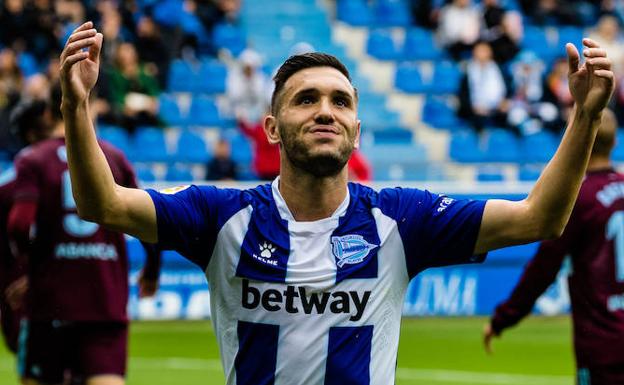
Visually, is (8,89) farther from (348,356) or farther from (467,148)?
(348,356)

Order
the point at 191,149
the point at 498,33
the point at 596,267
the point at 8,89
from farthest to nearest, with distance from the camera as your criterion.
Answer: the point at 498,33, the point at 191,149, the point at 8,89, the point at 596,267

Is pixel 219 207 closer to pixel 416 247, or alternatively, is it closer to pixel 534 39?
pixel 416 247

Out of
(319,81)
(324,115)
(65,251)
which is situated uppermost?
(319,81)

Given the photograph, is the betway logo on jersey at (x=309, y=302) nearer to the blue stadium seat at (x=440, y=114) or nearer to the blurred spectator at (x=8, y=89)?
the blurred spectator at (x=8, y=89)

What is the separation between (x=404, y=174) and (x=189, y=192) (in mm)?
14187

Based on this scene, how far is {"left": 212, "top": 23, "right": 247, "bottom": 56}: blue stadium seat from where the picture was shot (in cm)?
2045

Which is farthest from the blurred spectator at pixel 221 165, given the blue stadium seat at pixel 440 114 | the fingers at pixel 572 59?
the fingers at pixel 572 59

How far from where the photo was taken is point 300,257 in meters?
4.59

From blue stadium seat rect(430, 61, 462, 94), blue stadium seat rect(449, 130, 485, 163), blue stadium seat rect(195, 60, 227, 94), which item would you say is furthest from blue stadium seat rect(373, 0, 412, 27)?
blue stadium seat rect(195, 60, 227, 94)

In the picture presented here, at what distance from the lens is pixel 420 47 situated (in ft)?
70.1

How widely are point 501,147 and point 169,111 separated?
501cm

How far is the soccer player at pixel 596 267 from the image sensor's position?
6566 mm

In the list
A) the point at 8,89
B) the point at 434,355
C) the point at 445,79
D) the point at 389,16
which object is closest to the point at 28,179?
the point at 434,355

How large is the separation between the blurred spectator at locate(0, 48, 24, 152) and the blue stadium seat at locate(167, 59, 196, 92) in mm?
2906
